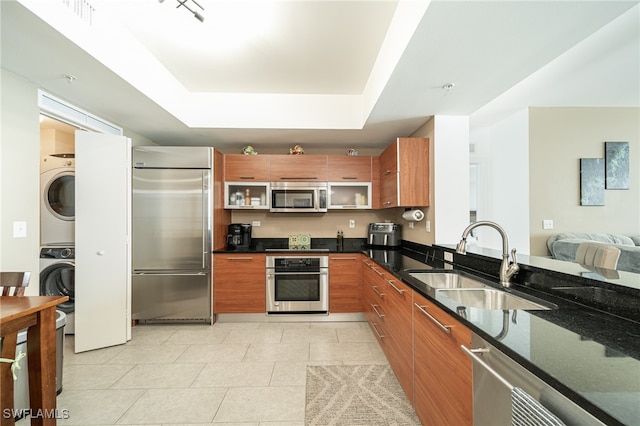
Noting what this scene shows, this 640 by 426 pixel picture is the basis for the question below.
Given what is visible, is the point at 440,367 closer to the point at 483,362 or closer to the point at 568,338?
the point at 483,362

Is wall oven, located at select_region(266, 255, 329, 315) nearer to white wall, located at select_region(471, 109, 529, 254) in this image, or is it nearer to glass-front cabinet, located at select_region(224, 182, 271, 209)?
glass-front cabinet, located at select_region(224, 182, 271, 209)

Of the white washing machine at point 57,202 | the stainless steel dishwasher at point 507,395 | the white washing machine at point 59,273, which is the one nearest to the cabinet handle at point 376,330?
the stainless steel dishwasher at point 507,395

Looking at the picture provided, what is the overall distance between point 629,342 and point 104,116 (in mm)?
4010

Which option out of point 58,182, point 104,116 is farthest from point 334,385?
point 58,182

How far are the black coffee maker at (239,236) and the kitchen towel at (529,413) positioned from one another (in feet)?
10.3

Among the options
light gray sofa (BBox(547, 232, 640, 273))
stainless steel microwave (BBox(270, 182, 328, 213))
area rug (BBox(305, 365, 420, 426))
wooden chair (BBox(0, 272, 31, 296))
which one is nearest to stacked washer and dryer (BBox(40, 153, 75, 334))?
wooden chair (BBox(0, 272, 31, 296))

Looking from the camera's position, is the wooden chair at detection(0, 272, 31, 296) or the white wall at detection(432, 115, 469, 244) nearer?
the wooden chair at detection(0, 272, 31, 296)

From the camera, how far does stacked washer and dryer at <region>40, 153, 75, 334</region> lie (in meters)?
2.71

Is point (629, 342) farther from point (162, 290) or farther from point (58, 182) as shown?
point (58, 182)

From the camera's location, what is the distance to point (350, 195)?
3.52 metres

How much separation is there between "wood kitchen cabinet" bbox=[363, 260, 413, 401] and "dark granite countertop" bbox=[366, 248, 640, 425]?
1.79 feet

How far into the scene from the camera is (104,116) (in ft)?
8.87

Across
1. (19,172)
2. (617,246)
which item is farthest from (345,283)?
(19,172)

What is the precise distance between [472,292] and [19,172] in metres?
3.33
